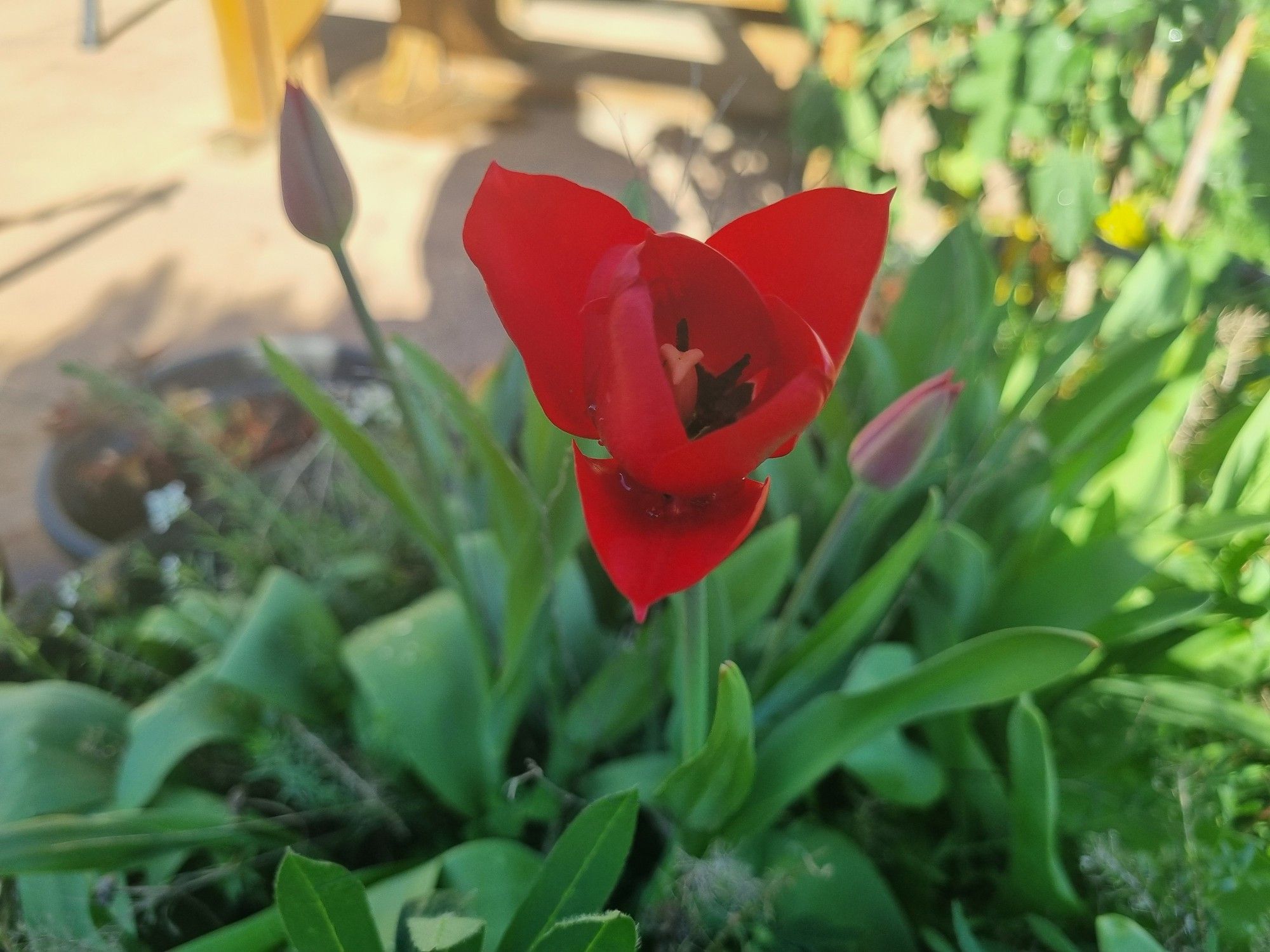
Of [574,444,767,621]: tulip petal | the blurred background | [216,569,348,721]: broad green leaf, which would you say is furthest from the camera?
the blurred background

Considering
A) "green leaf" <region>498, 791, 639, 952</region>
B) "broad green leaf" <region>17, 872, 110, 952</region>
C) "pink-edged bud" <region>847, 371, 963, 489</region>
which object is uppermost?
"pink-edged bud" <region>847, 371, 963, 489</region>

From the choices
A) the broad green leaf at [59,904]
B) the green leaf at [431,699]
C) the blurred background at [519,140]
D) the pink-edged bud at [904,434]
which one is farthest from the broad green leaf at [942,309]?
the broad green leaf at [59,904]

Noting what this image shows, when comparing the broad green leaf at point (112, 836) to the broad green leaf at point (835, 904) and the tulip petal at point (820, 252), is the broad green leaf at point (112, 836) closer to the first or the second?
the broad green leaf at point (835, 904)

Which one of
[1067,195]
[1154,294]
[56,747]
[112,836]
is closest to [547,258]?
[112,836]

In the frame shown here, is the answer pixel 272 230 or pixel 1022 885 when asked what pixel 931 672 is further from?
pixel 272 230

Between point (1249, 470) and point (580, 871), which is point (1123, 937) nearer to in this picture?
point (580, 871)

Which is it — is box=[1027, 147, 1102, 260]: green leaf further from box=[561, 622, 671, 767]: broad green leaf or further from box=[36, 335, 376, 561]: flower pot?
box=[36, 335, 376, 561]: flower pot

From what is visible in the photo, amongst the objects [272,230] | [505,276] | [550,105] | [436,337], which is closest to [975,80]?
[505,276]

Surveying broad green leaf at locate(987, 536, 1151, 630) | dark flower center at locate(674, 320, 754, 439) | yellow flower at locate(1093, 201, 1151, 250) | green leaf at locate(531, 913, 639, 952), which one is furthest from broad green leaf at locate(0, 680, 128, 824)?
yellow flower at locate(1093, 201, 1151, 250)
